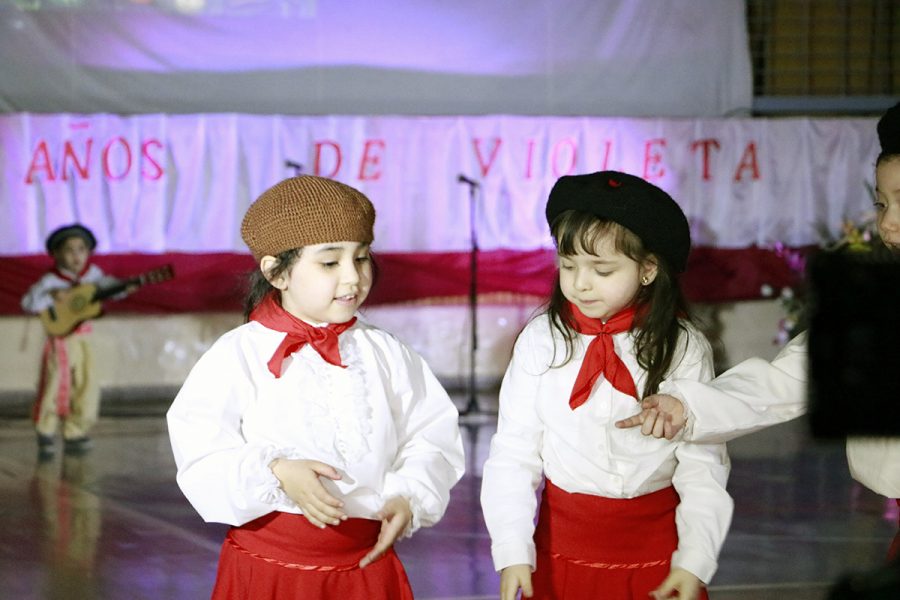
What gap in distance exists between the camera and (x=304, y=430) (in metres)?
1.96

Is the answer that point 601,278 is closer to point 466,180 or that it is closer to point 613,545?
point 613,545

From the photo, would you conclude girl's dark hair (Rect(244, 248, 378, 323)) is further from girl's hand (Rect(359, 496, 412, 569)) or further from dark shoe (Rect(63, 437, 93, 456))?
dark shoe (Rect(63, 437, 93, 456))

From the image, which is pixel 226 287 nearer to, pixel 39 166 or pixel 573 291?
pixel 39 166

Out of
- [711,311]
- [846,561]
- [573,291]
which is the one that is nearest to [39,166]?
[711,311]

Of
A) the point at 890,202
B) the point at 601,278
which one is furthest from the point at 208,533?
the point at 890,202

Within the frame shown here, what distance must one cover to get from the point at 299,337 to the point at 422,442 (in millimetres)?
279

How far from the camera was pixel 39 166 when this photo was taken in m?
7.01

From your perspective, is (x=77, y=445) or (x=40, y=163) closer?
(x=77, y=445)

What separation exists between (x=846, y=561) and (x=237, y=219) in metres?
4.42

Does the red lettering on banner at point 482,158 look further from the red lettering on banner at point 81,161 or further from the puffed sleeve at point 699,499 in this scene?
the puffed sleeve at point 699,499

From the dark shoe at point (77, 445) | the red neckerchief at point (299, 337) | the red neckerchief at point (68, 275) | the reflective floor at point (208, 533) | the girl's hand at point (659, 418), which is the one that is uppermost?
the red neckerchief at point (299, 337)


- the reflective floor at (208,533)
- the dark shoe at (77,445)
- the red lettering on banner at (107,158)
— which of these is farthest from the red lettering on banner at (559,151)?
the dark shoe at (77,445)

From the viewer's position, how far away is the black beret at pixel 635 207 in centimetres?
202

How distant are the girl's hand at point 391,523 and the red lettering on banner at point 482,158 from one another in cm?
553
